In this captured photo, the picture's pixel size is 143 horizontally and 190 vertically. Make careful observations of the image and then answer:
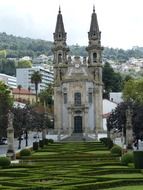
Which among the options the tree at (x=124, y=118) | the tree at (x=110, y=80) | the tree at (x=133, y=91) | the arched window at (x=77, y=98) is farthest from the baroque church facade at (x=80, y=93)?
the tree at (x=110, y=80)

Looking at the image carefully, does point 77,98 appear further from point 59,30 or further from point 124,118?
point 124,118

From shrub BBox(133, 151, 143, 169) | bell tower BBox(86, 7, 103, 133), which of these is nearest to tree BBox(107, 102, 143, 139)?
bell tower BBox(86, 7, 103, 133)

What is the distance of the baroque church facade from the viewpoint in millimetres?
105250

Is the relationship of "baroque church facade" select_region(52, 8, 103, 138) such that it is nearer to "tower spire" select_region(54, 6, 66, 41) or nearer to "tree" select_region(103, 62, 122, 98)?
"tower spire" select_region(54, 6, 66, 41)

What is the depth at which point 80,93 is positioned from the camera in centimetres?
10600

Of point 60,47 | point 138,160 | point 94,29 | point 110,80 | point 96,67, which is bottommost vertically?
point 138,160

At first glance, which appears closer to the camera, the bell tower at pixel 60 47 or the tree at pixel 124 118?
the tree at pixel 124 118

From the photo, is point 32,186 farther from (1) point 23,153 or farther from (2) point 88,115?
(2) point 88,115

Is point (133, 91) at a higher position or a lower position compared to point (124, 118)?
higher

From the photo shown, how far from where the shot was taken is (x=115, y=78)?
146125 millimetres

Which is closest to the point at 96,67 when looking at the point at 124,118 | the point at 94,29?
the point at 94,29

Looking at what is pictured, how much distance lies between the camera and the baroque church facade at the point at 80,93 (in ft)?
345

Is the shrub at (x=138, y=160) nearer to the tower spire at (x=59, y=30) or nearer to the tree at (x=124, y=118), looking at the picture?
the tree at (x=124, y=118)

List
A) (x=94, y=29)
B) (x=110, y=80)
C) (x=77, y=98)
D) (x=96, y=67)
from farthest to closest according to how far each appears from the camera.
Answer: (x=110, y=80), (x=94, y=29), (x=77, y=98), (x=96, y=67)
